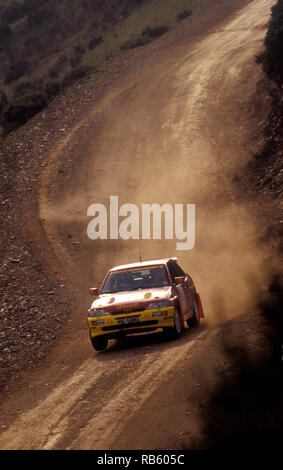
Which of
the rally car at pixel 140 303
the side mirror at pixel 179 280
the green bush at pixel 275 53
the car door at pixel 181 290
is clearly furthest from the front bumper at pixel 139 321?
the green bush at pixel 275 53

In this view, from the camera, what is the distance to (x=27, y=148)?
3497 cm

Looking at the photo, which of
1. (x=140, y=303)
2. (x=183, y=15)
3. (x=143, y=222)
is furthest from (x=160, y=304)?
(x=183, y=15)

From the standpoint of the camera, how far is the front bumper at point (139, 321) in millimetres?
12727

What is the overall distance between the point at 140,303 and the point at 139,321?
33 cm

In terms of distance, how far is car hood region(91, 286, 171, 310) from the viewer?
42.2 feet

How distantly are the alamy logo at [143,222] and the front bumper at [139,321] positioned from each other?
1314cm

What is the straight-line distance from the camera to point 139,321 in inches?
502

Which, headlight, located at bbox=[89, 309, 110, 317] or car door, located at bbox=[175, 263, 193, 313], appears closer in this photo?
headlight, located at bbox=[89, 309, 110, 317]

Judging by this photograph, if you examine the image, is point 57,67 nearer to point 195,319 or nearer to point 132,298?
point 195,319

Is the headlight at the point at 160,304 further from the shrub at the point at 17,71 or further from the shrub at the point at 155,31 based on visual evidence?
the shrub at the point at 17,71

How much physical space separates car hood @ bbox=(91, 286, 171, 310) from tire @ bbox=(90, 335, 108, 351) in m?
0.58

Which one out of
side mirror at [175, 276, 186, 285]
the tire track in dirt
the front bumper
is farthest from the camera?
side mirror at [175, 276, 186, 285]

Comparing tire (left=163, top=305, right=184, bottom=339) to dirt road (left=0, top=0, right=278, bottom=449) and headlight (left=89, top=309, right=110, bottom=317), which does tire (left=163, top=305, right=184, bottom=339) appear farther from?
headlight (left=89, top=309, right=110, bottom=317)

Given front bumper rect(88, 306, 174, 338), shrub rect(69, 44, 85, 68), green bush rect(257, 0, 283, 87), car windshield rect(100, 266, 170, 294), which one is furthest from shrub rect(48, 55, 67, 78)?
front bumper rect(88, 306, 174, 338)
